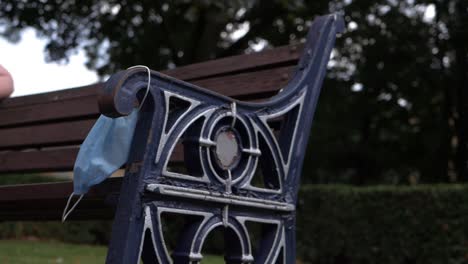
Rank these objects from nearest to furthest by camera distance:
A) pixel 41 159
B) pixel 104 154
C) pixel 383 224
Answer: pixel 104 154 → pixel 41 159 → pixel 383 224

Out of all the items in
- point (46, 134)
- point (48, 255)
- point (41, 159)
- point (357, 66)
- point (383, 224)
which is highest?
point (357, 66)

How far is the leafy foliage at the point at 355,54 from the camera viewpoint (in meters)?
12.1

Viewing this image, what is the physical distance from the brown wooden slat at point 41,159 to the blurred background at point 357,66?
466cm

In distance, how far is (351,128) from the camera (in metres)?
17.4

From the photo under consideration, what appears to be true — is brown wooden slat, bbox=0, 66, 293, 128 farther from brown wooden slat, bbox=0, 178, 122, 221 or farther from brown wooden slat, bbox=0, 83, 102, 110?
brown wooden slat, bbox=0, 178, 122, 221

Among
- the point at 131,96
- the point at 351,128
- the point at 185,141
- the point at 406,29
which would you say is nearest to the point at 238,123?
the point at 185,141

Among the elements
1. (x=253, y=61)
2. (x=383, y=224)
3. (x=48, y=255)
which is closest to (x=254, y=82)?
(x=253, y=61)

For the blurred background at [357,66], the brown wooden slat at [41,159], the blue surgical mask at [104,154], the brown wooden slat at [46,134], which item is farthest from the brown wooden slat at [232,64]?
the blurred background at [357,66]

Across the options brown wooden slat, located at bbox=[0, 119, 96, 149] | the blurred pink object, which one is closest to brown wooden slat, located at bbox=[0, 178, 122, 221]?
brown wooden slat, located at bbox=[0, 119, 96, 149]

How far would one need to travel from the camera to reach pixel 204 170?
235 centimetres

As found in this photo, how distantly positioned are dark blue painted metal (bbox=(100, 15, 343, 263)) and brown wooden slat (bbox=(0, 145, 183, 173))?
0.33m

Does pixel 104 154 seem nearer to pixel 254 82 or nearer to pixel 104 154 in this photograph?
pixel 104 154

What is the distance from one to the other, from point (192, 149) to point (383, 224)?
324 inches

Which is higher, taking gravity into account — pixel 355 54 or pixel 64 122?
Result: pixel 355 54
